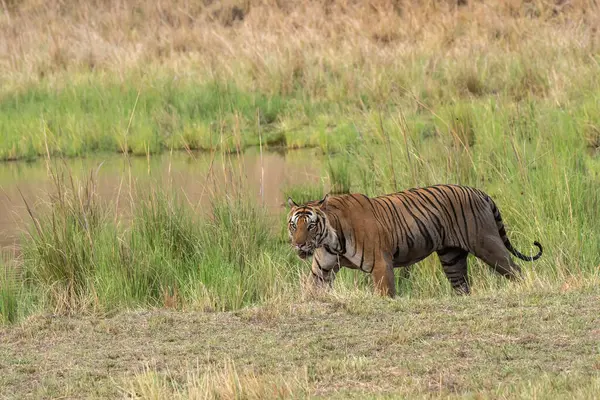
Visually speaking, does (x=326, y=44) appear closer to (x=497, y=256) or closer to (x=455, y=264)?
(x=455, y=264)

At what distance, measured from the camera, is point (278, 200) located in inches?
527

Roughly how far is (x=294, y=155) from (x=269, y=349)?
33.7 ft

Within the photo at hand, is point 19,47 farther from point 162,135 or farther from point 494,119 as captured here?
point 494,119

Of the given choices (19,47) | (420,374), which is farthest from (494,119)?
(19,47)

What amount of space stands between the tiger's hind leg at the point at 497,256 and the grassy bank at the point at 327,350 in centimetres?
117

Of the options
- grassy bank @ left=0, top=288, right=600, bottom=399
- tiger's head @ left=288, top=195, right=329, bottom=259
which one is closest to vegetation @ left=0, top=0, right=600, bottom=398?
grassy bank @ left=0, top=288, right=600, bottom=399

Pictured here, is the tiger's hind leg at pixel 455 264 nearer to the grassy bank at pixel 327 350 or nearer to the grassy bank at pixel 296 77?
the grassy bank at pixel 327 350

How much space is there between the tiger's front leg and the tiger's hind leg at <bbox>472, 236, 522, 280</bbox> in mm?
1109

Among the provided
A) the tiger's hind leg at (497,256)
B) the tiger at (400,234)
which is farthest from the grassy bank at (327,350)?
the tiger's hind leg at (497,256)

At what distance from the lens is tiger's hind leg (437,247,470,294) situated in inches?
353

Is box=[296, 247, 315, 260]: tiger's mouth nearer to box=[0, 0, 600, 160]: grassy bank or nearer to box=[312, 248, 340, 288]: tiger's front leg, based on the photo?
box=[312, 248, 340, 288]: tiger's front leg

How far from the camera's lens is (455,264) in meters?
8.99

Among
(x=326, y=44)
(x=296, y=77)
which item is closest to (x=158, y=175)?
(x=296, y=77)

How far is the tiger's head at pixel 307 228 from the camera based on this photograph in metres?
8.07
